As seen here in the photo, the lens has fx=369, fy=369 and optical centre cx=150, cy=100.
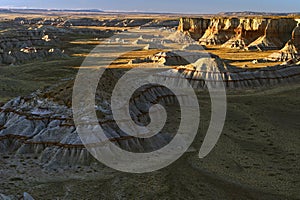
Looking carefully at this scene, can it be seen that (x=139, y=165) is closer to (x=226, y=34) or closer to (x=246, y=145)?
(x=246, y=145)

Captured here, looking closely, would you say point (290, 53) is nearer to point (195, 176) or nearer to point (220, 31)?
point (220, 31)

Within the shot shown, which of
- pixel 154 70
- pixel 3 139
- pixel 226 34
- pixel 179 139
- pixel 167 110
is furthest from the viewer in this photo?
pixel 226 34

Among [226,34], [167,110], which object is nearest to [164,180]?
[167,110]

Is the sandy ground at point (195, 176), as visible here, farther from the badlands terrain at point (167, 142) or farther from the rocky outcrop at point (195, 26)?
the rocky outcrop at point (195, 26)

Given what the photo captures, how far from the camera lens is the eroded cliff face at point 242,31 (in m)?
86.3

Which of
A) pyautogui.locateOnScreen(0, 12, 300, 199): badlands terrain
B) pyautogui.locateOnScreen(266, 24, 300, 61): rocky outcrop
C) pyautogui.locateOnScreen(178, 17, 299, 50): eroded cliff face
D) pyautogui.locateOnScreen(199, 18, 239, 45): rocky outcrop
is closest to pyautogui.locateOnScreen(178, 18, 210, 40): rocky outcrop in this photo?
pyautogui.locateOnScreen(178, 17, 299, 50): eroded cliff face

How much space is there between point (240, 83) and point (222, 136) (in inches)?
731

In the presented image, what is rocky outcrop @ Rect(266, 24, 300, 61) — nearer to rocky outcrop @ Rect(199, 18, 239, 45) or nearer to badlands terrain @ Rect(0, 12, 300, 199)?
badlands terrain @ Rect(0, 12, 300, 199)

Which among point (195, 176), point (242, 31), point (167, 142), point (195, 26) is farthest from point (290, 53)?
point (195, 176)

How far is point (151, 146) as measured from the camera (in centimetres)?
2438

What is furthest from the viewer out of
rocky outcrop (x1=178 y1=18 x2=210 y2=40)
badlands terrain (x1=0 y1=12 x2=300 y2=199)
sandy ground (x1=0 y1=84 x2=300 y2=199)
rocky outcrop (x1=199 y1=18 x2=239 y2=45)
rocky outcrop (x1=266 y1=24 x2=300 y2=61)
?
rocky outcrop (x1=178 y1=18 x2=210 y2=40)

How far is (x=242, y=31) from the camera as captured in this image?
94938 mm

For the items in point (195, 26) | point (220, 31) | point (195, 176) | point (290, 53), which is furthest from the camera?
point (195, 26)

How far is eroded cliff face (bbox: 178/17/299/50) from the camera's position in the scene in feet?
283
